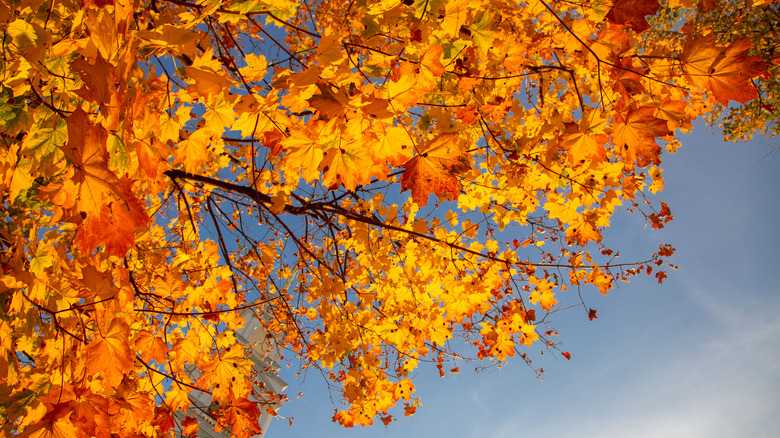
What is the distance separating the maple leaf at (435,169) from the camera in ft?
4.66

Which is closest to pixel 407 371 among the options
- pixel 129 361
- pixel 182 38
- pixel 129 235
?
pixel 129 361

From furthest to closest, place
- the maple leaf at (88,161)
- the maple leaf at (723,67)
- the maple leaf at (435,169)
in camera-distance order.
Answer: the maple leaf at (435,169)
the maple leaf at (723,67)
the maple leaf at (88,161)

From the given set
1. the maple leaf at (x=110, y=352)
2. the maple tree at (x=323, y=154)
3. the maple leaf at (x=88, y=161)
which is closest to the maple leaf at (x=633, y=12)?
the maple tree at (x=323, y=154)

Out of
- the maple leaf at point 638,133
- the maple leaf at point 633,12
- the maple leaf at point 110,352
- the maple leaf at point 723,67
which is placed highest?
the maple leaf at point 633,12

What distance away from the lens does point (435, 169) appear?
146 centimetres

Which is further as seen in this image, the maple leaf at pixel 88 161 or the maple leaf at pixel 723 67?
the maple leaf at pixel 723 67

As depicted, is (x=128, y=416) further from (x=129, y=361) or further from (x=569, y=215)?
(x=569, y=215)

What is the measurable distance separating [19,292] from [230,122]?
1.13m

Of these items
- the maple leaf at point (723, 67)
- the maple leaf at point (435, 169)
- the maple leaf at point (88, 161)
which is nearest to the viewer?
the maple leaf at point (88, 161)

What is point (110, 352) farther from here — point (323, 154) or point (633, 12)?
point (633, 12)

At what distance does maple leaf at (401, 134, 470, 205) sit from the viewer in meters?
1.42

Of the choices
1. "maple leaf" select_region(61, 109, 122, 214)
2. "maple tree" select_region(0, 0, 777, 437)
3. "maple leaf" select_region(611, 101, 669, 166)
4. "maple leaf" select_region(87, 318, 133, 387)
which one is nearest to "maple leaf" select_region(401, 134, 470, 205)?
"maple tree" select_region(0, 0, 777, 437)

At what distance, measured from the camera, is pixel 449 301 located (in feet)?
10.0

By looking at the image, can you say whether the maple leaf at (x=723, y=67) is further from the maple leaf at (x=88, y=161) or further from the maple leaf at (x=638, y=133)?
the maple leaf at (x=88, y=161)
